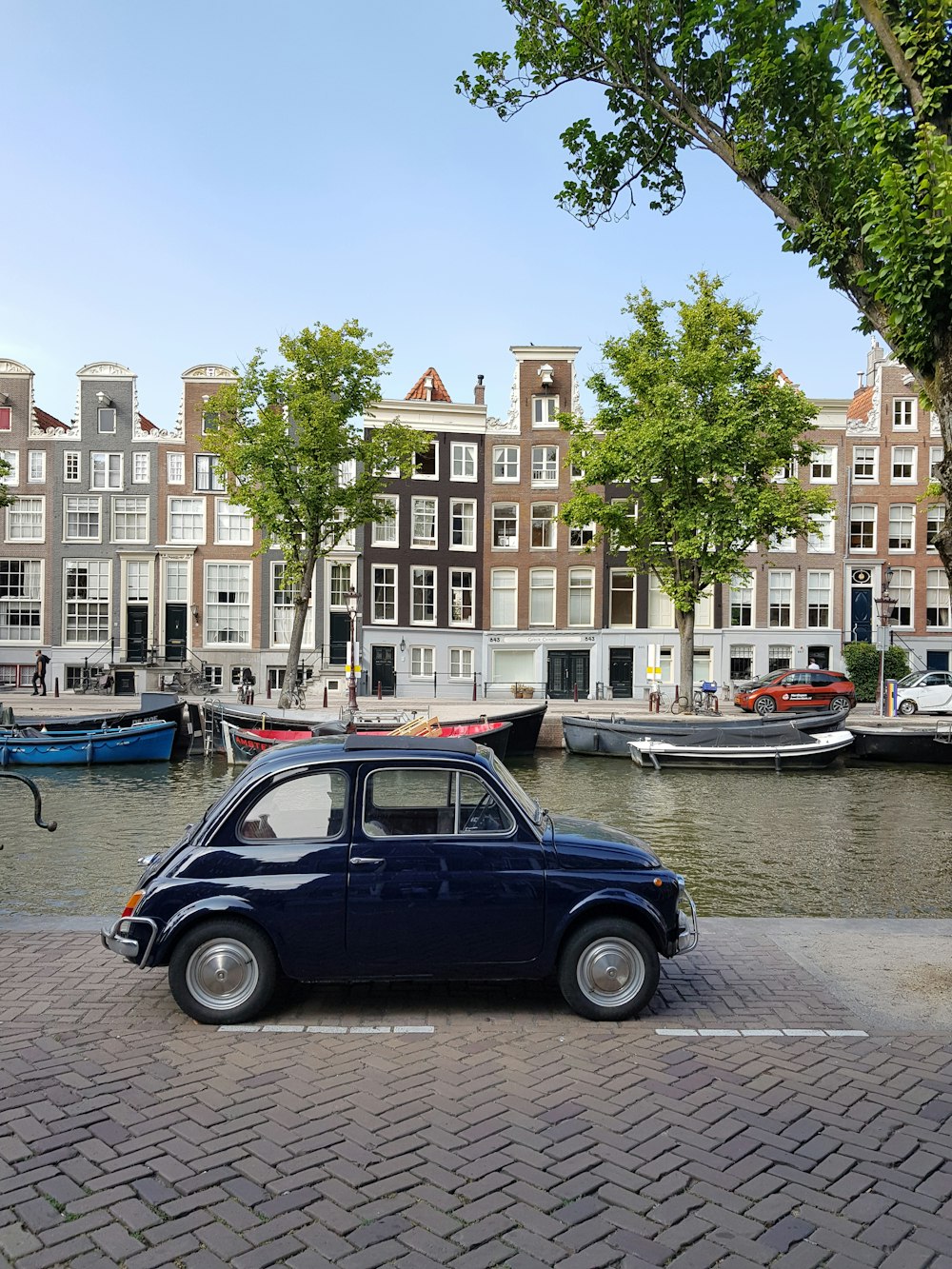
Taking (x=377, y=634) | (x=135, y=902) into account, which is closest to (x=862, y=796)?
(x=135, y=902)

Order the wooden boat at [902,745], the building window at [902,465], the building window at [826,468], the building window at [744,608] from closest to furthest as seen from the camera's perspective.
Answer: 1. the wooden boat at [902,745]
2. the building window at [744,608]
3. the building window at [826,468]
4. the building window at [902,465]

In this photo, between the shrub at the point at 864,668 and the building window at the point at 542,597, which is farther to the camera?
the building window at the point at 542,597

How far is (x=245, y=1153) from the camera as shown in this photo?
4715mm

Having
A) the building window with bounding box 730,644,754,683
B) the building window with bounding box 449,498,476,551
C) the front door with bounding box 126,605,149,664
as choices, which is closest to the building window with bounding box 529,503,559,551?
the building window with bounding box 449,498,476,551

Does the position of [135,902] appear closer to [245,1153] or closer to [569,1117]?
[245,1153]

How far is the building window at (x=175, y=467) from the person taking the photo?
153 ft

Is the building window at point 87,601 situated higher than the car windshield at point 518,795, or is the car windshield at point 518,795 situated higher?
the building window at point 87,601

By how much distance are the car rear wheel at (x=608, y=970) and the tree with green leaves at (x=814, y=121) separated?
12.1 ft

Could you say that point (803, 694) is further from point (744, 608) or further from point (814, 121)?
point (814, 121)

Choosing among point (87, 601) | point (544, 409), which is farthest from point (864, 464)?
point (87, 601)

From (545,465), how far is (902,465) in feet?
59.5

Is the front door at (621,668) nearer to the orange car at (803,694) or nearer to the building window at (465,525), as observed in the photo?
the building window at (465,525)

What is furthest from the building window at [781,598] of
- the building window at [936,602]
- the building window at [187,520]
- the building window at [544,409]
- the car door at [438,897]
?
the car door at [438,897]

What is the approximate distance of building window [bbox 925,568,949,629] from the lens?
49.0 m
